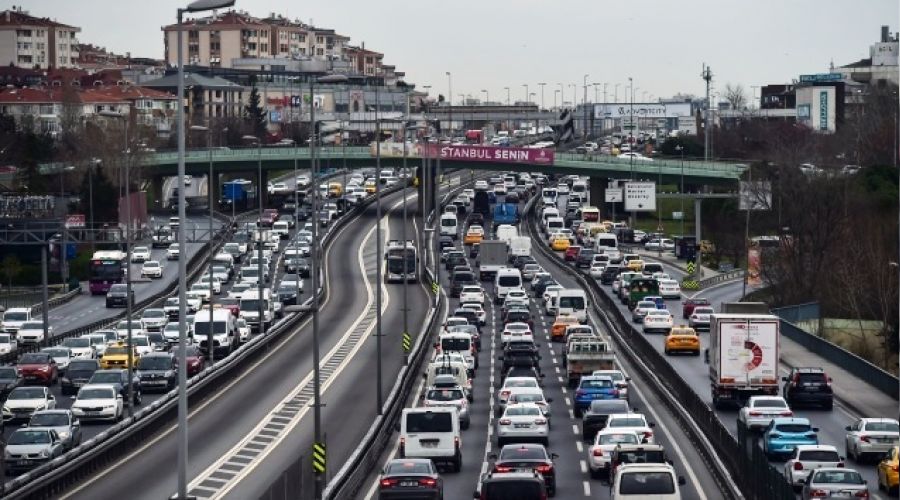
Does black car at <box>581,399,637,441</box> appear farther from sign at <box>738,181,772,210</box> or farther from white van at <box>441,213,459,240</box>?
white van at <box>441,213,459,240</box>

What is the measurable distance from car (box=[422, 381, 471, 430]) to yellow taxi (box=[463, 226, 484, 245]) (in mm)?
77311

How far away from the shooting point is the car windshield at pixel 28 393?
6153 centimetres

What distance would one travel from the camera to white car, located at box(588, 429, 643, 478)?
45094 millimetres

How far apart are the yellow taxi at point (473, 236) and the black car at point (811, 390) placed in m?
75.3

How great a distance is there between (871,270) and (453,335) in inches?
861

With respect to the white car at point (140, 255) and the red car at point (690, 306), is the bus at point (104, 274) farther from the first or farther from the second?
the red car at point (690, 306)

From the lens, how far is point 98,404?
59250 mm

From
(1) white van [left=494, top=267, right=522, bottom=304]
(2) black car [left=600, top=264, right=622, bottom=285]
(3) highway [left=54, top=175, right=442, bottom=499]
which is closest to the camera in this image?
(3) highway [left=54, top=175, right=442, bottom=499]

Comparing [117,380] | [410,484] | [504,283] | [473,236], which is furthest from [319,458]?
[473,236]

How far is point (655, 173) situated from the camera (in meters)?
157

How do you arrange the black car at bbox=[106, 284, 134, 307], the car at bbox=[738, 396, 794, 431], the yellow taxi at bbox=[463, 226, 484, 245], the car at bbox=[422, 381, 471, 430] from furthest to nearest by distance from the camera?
1. the yellow taxi at bbox=[463, 226, 484, 245]
2. the black car at bbox=[106, 284, 134, 307]
3. the car at bbox=[422, 381, 471, 430]
4. the car at bbox=[738, 396, 794, 431]

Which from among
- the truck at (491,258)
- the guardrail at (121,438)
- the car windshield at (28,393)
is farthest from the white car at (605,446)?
the truck at (491,258)

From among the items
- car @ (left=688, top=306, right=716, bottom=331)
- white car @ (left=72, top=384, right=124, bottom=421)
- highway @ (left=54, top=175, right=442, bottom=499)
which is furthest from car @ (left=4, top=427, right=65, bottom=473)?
car @ (left=688, top=306, right=716, bottom=331)

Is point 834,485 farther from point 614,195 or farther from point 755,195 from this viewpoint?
point 614,195
